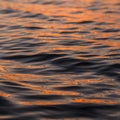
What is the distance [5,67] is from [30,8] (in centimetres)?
810

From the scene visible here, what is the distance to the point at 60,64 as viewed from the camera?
777cm

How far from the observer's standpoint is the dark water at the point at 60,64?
548 cm

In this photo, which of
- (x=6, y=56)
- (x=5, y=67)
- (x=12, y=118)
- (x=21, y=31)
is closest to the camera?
(x=12, y=118)

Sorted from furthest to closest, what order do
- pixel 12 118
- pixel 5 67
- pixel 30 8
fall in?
1. pixel 30 8
2. pixel 5 67
3. pixel 12 118

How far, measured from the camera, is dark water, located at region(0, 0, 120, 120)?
18.0ft

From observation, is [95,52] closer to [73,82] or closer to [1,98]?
[73,82]

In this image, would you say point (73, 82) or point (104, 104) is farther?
point (73, 82)

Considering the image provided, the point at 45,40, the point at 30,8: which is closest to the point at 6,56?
the point at 45,40

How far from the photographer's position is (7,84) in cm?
651

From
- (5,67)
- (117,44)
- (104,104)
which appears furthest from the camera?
(117,44)

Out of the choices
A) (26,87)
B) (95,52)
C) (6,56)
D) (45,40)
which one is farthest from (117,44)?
(26,87)

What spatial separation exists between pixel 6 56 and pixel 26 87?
2.23 metres

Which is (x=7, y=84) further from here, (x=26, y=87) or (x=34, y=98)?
(x=34, y=98)

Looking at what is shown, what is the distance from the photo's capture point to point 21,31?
11.2m
